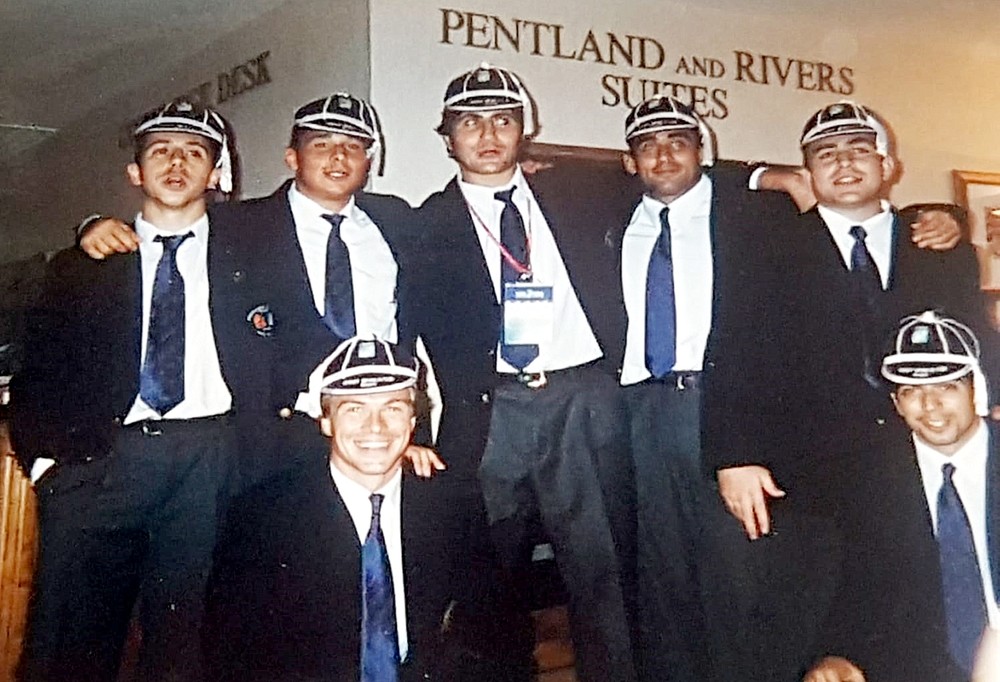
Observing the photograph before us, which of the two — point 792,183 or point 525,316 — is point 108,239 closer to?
point 525,316

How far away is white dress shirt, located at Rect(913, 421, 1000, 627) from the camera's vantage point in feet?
6.87

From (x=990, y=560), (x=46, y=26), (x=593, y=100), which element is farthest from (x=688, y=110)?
(x=46, y=26)

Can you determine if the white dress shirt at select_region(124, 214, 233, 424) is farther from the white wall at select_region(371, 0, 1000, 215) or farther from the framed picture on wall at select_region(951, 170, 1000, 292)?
the framed picture on wall at select_region(951, 170, 1000, 292)

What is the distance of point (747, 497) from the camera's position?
2037 millimetres

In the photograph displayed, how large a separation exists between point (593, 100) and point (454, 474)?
756mm

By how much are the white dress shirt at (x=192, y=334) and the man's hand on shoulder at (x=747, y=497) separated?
35.5 inches

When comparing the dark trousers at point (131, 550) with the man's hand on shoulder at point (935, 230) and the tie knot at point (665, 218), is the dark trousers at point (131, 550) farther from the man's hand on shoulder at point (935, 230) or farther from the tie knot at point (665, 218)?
the man's hand on shoulder at point (935, 230)

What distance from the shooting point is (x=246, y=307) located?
1858mm

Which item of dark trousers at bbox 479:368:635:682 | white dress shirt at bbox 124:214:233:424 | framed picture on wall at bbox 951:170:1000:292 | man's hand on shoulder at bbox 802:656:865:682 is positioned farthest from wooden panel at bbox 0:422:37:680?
framed picture on wall at bbox 951:170:1000:292

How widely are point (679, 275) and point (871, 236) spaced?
0.43 metres

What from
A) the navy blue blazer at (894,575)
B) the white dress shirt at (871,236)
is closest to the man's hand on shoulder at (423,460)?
the navy blue blazer at (894,575)

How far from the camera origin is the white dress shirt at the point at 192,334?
1.82m

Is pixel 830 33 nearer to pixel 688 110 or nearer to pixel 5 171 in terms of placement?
pixel 688 110

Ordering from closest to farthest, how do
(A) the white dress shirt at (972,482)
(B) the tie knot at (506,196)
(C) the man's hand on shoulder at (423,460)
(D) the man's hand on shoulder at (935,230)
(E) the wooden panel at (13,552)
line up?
(E) the wooden panel at (13,552) → (C) the man's hand on shoulder at (423,460) → (B) the tie knot at (506,196) → (A) the white dress shirt at (972,482) → (D) the man's hand on shoulder at (935,230)
